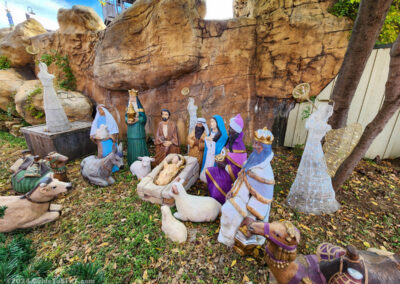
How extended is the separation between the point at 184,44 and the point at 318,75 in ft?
11.6

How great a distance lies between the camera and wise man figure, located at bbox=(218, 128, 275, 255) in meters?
2.14

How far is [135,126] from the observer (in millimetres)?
4195

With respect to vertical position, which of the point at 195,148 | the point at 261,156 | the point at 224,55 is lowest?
the point at 195,148

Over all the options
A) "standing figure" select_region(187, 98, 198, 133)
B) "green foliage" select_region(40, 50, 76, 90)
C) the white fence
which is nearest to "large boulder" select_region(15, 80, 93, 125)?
"green foliage" select_region(40, 50, 76, 90)

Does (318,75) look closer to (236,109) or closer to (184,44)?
(236,109)

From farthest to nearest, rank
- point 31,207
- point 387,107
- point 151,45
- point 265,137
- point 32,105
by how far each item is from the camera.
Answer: point 32,105
point 151,45
point 31,207
point 387,107
point 265,137

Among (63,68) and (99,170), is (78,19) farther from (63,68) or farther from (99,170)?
(99,170)

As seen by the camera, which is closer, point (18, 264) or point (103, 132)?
point (18, 264)

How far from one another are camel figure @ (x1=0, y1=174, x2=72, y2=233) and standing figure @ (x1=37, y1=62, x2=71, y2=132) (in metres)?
2.36

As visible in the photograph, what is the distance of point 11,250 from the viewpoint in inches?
40.4

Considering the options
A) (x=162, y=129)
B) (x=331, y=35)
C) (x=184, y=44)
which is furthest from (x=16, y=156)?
(x=331, y=35)

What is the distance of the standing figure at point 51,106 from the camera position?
4.23 metres

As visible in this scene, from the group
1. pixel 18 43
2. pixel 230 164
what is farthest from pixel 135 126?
pixel 18 43

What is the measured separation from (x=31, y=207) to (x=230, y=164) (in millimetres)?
3053
